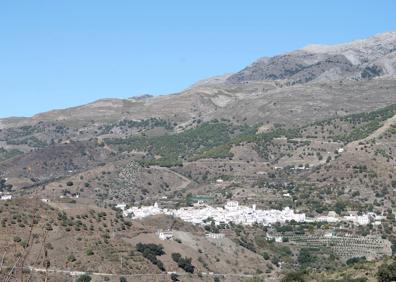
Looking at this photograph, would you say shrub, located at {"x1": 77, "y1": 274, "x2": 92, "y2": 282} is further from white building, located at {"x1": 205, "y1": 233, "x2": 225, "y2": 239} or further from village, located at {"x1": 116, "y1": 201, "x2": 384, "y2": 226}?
village, located at {"x1": 116, "y1": 201, "x2": 384, "y2": 226}

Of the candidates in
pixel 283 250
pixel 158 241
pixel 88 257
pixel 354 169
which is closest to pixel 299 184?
pixel 354 169

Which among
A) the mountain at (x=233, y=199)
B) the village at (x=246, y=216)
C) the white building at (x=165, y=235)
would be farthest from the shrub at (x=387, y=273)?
the village at (x=246, y=216)

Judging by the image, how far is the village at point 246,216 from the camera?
4473 inches

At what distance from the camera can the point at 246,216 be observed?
118 m

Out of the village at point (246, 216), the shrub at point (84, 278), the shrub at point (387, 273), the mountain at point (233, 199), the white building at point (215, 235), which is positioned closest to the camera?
the shrub at point (387, 273)

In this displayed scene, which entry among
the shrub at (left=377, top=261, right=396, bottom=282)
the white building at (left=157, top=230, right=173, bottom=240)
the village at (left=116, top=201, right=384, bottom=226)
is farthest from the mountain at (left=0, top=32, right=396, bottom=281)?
the village at (left=116, top=201, right=384, bottom=226)

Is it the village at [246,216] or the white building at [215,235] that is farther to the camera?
the village at [246,216]

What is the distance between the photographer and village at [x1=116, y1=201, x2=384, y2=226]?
11362 centimetres

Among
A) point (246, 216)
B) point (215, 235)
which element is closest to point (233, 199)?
point (246, 216)

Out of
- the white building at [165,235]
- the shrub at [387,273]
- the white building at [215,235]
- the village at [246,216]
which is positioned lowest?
the village at [246,216]

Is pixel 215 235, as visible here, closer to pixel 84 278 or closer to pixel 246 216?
pixel 246 216

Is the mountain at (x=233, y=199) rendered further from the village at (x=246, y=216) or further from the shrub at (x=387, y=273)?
the village at (x=246, y=216)

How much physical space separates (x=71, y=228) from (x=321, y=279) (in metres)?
31.5

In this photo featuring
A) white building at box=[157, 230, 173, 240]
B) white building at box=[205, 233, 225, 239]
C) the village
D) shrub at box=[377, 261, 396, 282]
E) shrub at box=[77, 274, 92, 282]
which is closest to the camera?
shrub at box=[377, 261, 396, 282]
